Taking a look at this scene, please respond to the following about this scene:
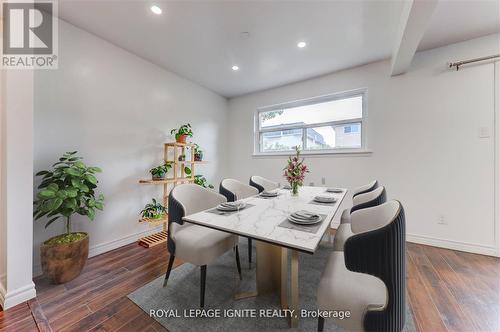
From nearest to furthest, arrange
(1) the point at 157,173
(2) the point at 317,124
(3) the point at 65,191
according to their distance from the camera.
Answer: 1. (3) the point at 65,191
2. (1) the point at 157,173
3. (2) the point at 317,124

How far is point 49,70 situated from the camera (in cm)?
193

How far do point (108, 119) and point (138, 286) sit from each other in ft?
6.66

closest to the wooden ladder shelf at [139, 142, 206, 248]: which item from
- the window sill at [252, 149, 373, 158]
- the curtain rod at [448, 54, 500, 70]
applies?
the window sill at [252, 149, 373, 158]

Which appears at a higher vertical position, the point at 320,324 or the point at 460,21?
the point at 460,21

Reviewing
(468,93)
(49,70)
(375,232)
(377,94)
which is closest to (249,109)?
(377,94)

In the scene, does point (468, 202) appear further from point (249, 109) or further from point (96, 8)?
point (96, 8)

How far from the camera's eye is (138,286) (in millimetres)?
1685

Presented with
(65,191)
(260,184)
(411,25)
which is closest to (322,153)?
(260,184)

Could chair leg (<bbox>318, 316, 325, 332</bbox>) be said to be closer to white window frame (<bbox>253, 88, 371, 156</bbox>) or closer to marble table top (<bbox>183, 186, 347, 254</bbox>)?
marble table top (<bbox>183, 186, 347, 254</bbox>)

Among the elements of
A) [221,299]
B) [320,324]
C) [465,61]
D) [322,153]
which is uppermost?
[465,61]

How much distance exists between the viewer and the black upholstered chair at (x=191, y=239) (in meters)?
1.42

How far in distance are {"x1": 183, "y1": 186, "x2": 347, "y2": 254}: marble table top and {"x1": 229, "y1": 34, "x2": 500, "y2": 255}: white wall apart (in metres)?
1.68

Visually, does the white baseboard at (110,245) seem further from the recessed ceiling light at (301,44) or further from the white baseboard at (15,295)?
the recessed ceiling light at (301,44)

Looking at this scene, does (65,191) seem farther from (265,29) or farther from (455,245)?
(455,245)
